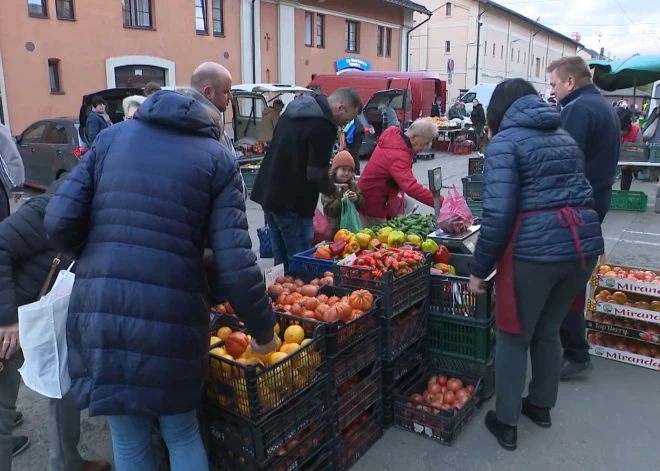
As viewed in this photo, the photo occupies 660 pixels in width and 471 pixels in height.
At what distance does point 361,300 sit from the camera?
3068 millimetres

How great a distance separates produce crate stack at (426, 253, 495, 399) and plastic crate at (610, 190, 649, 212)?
7.28 metres

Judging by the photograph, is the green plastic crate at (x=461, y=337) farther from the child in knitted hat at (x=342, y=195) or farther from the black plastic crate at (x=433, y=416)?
the child in knitted hat at (x=342, y=195)

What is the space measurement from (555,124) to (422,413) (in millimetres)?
1761

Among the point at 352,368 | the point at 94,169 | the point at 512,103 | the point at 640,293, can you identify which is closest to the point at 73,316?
the point at 94,169

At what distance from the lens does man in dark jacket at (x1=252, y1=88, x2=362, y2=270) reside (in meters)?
4.15

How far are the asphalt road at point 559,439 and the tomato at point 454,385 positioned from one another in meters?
0.23

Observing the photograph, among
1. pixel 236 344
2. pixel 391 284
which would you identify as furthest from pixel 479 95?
pixel 236 344

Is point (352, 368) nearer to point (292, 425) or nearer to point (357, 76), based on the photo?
point (292, 425)

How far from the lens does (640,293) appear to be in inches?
163

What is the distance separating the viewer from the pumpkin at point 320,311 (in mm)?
2998

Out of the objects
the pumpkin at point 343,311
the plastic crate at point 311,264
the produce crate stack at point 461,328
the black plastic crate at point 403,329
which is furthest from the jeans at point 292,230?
the pumpkin at point 343,311

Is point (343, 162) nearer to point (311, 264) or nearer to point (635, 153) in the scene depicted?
point (311, 264)

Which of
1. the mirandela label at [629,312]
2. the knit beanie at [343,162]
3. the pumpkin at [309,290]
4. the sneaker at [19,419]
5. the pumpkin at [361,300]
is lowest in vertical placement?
the sneaker at [19,419]

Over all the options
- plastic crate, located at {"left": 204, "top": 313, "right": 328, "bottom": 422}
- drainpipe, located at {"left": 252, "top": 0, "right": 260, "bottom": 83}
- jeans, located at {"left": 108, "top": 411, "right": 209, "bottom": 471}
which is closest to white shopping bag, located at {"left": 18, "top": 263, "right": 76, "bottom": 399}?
jeans, located at {"left": 108, "top": 411, "right": 209, "bottom": 471}
